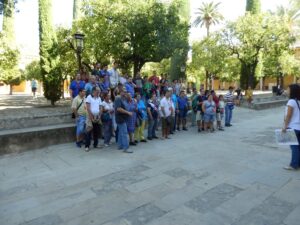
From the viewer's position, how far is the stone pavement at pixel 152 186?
12.9 ft

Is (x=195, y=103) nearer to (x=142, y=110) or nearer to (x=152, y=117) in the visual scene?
(x=152, y=117)

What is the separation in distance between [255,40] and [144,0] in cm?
955

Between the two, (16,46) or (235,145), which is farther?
(16,46)

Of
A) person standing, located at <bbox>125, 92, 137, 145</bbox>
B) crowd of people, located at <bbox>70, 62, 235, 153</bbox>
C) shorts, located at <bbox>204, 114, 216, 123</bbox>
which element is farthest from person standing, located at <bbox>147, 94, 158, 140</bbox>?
shorts, located at <bbox>204, 114, 216, 123</bbox>

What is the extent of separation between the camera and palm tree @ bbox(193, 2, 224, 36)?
4756 centimetres

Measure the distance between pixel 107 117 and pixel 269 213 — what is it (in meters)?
5.11

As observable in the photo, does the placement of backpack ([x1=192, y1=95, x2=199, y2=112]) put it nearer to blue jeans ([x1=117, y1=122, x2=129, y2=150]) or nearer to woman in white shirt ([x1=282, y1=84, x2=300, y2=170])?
blue jeans ([x1=117, y1=122, x2=129, y2=150])

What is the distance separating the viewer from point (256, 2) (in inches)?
981

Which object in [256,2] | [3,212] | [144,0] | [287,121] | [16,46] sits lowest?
[3,212]

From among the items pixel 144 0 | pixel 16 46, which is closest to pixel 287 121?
pixel 144 0

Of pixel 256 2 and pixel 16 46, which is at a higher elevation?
pixel 256 2

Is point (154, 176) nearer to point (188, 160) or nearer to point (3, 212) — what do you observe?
point (188, 160)

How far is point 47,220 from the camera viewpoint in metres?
3.86

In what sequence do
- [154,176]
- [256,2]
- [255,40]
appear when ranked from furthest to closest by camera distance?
[256,2], [255,40], [154,176]
